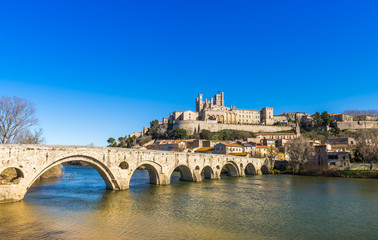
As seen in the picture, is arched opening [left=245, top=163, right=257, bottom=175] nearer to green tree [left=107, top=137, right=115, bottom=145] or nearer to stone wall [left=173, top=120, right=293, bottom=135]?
stone wall [left=173, top=120, right=293, bottom=135]

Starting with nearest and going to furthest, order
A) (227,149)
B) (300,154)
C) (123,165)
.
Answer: (123,165), (300,154), (227,149)

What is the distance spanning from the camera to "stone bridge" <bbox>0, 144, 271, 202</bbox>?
1897 cm

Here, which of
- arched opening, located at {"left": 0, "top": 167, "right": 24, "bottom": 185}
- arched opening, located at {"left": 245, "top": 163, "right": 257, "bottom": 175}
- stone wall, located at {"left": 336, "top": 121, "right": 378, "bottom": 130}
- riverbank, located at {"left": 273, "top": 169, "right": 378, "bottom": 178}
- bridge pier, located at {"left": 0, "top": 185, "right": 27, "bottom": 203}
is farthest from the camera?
stone wall, located at {"left": 336, "top": 121, "right": 378, "bottom": 130}

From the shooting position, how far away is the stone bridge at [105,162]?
62.2 feet

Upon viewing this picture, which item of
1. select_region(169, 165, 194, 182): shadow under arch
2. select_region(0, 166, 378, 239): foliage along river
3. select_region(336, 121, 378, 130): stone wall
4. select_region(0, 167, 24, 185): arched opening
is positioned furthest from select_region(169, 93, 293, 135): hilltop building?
select_region(0, 167, 24, 185): arched opening

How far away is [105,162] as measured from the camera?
974 inches

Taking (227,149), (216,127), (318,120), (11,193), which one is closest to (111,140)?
(216,127)

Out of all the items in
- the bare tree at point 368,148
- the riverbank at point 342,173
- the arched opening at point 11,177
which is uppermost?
the bare tree at point 368,148

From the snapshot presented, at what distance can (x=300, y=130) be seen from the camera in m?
110

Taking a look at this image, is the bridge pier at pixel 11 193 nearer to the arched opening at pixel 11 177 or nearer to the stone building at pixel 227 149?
the arched opening at pixel 11 177

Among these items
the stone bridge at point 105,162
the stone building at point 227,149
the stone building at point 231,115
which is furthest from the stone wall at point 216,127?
the stone bridge at point 105,162

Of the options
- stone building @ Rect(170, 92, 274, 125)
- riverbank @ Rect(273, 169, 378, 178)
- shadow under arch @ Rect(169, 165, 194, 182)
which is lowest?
riverbank @ Rect(273, 169, 378, 178)

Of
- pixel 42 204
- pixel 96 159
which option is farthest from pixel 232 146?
pixel 42 204

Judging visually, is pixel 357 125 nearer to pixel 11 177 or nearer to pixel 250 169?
pixel 250 169
